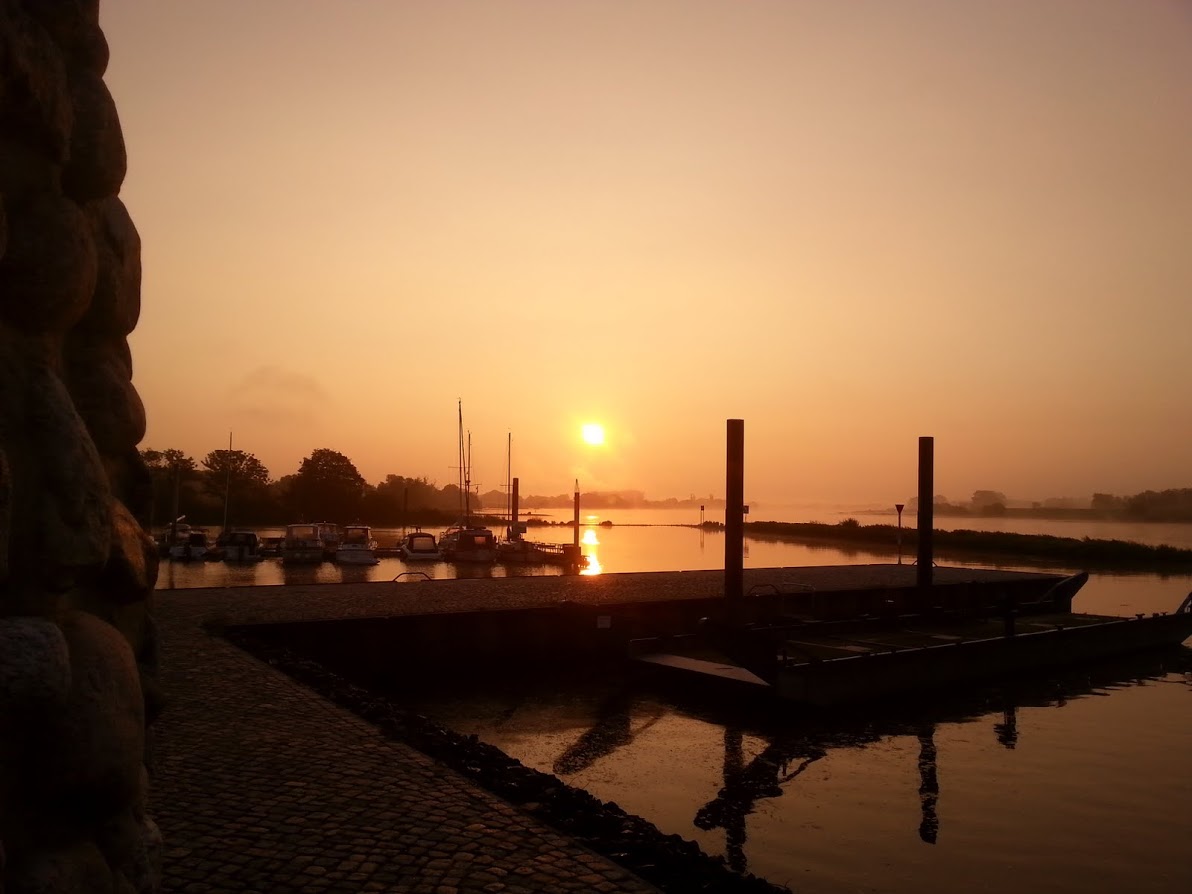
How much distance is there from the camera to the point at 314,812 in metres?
7.00

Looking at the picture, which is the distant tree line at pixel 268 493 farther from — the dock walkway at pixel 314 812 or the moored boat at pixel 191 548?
the dock walkway at pixel 314 812

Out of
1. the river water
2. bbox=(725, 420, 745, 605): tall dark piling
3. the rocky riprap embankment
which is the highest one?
bbox=(725, 420, 745, 605): tall dark piling

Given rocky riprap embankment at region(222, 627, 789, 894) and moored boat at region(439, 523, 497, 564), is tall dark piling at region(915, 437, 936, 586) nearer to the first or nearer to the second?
rocky riprap embankment at region(222, 627, 789, 894)

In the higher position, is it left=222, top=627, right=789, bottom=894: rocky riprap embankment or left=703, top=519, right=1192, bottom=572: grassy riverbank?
left=222, top=627, right=789, bottom=894: rocky riprap embankment

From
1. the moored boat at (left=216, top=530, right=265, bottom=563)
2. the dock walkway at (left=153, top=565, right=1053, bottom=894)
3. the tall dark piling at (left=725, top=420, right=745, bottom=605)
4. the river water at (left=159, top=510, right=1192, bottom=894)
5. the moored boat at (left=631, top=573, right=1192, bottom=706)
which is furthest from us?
the moored boat at (left=216, top=530, right=265, bottom=563)

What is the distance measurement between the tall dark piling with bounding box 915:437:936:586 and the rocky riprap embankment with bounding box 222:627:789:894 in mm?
19445

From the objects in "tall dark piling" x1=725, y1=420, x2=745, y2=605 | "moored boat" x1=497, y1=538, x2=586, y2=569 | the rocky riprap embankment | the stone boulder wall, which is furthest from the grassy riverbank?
the stone boulder wall

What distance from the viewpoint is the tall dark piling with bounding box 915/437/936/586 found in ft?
90.4

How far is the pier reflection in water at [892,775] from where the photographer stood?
33.0 feet

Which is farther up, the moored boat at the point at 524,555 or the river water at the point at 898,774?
the river water at the point at 898,774

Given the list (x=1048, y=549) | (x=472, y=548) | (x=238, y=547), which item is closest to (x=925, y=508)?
(x=472, y=548)

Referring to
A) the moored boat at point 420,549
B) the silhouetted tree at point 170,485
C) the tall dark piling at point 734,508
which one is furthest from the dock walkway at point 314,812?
the silhouetted tree at point 170,485

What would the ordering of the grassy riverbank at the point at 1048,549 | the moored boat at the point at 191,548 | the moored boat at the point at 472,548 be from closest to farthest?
the moored boat at the point at 191,548, the moored boat at the point at 472,548, the grassy riverbank at the point at 1048,549

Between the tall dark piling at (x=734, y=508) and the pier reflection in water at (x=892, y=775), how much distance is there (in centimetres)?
308
